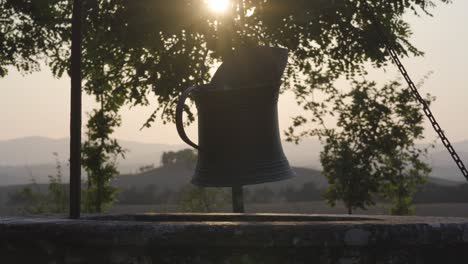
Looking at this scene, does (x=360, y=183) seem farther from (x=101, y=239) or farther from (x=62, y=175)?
(x=101, y=239)

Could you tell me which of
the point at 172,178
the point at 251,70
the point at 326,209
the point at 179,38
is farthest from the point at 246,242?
the point at 172,178

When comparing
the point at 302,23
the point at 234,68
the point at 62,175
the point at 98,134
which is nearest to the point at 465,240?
the point at 234,68

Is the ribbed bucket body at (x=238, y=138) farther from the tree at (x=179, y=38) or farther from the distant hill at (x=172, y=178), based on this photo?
the distant hill at (x=172, y=178)

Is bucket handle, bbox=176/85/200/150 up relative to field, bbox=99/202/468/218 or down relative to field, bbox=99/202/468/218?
up

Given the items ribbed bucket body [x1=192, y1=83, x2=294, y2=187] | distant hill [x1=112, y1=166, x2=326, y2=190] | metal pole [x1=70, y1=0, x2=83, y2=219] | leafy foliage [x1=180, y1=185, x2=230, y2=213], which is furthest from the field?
distant hill [x1=112, y1=166, x2=326, y2=190]

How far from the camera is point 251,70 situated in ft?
14.3

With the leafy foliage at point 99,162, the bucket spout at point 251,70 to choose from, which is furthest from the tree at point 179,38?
the bucket spout at point 251,70

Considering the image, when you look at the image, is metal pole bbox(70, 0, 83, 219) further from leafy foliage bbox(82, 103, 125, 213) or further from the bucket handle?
leafy foliage bbox(82, 103, 125, 213)

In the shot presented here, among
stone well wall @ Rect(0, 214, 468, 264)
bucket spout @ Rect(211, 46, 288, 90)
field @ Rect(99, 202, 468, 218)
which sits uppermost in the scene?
bucket spout @ Rect(211, 46, 288, 90)

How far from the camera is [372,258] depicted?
295 cm

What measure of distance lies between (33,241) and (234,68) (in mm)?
1770

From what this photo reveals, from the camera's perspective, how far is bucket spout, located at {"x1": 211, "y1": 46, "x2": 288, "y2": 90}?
434cm

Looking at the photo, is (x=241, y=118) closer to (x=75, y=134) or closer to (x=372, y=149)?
(x=75, y=134)

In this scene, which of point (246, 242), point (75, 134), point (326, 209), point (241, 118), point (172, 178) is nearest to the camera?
point (246, 242)
